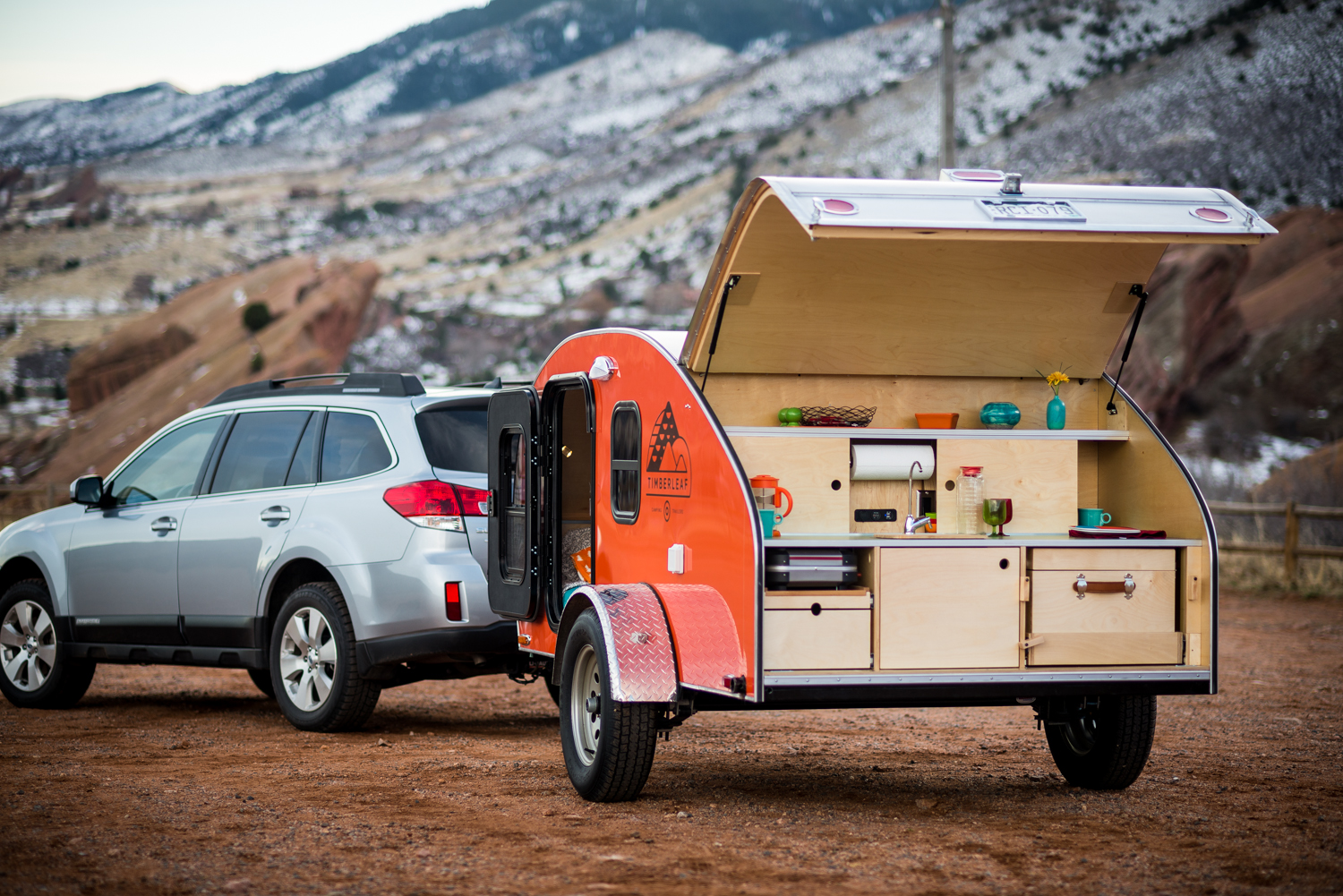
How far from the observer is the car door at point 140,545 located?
29.7 feet

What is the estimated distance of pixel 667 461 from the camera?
6.46m

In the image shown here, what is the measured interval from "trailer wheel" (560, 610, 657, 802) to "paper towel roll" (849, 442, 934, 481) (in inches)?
57.7

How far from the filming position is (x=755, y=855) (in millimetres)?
5438

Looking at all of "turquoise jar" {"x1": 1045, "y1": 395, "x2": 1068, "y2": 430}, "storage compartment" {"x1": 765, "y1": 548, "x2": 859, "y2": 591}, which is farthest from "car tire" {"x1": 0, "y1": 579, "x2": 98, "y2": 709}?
"turquoise jar" {"x1": 1045, "y1": 395, "x2": 1068, "y2": 430}

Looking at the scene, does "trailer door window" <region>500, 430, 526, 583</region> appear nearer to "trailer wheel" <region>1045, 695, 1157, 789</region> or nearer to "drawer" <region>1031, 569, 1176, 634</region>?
"drawer" <region>1031, 569, 1176, 634</region>

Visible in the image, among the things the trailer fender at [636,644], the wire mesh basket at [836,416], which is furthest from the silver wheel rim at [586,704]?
the wire mesh basket at [836,416]

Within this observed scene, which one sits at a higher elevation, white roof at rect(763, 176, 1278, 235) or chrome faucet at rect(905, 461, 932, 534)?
white roof at rect(763, 176, 1278, 235)

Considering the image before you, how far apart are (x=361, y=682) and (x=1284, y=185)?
43536 mm

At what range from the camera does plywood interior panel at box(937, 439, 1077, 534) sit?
7004 mm

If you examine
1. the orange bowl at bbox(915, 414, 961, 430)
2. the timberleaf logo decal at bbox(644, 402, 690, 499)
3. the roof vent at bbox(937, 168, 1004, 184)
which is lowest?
the timberleaf logo decal at bbox(644, 402, 690, 499)

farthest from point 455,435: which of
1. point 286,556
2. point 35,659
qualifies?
point 35,659

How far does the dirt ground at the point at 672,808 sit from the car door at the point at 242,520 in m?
0.71

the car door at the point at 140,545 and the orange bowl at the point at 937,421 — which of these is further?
the car door at the point at 140,545

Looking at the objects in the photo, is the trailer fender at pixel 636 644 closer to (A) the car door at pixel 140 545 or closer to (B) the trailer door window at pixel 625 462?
(B) the trailer door window at pixel 625 462
